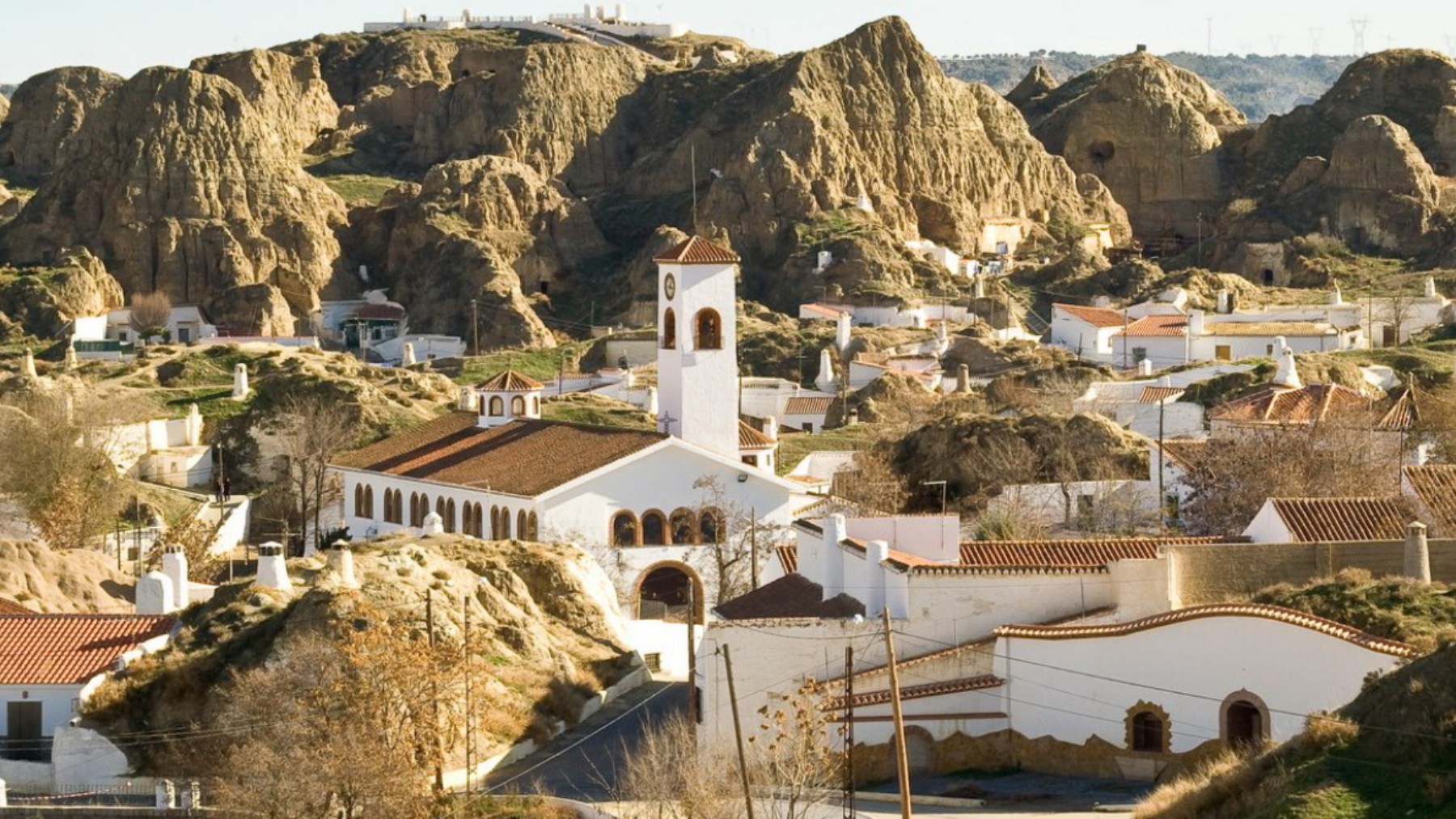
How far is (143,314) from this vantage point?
112m

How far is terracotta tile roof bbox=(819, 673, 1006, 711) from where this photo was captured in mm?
42688

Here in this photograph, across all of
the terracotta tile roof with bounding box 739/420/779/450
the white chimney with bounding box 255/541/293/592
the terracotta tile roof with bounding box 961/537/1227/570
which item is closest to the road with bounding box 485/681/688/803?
the white chimney with bounding box 255/541/293/592

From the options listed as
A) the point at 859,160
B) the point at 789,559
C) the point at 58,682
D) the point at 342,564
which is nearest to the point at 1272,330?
the point at 859,160

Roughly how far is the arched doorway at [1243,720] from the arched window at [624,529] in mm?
23048

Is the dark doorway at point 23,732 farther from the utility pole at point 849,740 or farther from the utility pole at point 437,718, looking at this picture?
the utility pole at point 849,740

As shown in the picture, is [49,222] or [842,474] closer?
[842,474]

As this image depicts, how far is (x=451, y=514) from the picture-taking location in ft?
213

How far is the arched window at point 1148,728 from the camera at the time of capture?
41.3 metres

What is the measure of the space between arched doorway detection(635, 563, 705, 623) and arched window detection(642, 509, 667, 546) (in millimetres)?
741

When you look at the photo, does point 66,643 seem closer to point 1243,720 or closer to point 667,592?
point 1243,720

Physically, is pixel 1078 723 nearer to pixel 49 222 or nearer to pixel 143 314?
pixel 143 314

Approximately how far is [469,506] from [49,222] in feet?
195

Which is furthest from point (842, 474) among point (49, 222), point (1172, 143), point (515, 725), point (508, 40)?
point (508, 40)

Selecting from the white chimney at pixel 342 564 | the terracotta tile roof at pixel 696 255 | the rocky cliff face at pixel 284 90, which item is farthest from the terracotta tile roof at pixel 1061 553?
the rocky cliff face at pixel 284 90
